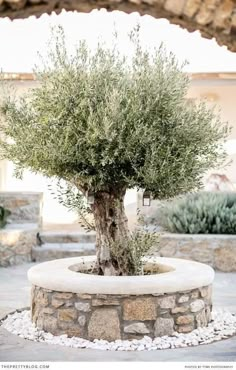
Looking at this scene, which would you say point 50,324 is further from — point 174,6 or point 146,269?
point 174,6

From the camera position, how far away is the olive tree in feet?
16.3

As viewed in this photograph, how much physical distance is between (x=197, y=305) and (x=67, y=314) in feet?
3.51

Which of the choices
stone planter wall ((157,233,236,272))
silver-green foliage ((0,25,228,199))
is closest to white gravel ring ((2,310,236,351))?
silver-green foliage ((0,25,228,199))

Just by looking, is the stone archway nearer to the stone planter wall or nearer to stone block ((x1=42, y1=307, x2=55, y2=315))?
stone block ((x1=42, y1=307, x2=55, y2=315))

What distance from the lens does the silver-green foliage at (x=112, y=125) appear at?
4961 millimetres

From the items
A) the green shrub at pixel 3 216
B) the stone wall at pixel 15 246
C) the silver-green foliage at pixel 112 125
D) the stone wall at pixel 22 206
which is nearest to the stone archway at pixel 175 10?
the silver-green foliage at pixel 112 125

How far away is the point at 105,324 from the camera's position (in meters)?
4.64

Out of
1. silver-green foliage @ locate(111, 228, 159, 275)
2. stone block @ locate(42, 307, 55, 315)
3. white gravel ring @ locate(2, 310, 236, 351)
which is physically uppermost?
silver-green foliage @ locate(111, 228, 159, 275)

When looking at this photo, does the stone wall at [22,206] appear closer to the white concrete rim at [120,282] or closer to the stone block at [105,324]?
the white concrete rim at [120,282]

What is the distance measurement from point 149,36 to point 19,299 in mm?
5126

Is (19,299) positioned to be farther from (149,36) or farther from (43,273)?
(149,36)

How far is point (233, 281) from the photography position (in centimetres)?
745

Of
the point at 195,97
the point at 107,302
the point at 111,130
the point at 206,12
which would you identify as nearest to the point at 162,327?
the point at 107,302

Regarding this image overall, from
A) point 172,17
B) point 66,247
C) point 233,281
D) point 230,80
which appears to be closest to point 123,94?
point 172,17
